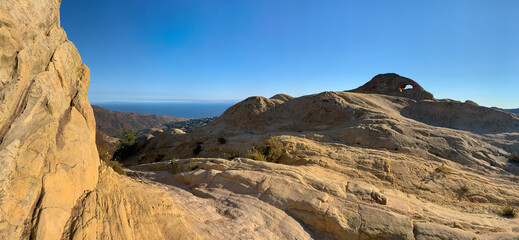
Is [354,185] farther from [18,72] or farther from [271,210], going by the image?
Result: [18,72]

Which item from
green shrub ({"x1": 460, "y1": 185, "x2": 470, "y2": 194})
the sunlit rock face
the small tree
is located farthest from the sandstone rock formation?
the small tree

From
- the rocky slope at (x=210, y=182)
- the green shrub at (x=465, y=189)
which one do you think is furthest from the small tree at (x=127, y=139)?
the green shrub at (x=465, y=189)

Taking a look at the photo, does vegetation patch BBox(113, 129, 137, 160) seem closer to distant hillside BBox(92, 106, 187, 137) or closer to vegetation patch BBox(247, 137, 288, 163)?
vegetation patch BBox(247, 137, 288, 163)

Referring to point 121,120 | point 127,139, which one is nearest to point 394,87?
point 127,139

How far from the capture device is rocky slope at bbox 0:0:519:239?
3.03 m

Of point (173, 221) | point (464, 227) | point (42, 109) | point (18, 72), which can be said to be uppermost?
point (18, 72)

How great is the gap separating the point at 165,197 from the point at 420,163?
10857mm

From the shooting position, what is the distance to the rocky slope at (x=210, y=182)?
9.95 ft

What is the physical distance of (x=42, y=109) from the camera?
3436 mm

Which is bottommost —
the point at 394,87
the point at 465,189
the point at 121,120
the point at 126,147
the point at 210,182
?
the point at 121,120

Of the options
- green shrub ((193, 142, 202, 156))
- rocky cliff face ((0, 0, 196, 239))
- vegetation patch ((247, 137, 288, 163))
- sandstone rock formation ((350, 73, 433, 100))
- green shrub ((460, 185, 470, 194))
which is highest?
sandstone rock formation ((350, 73, 433, 100))

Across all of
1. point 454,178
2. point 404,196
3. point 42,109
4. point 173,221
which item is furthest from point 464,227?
point 42,109

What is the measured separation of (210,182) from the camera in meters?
7.12

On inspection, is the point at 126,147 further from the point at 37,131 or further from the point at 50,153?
the point at 37,131
